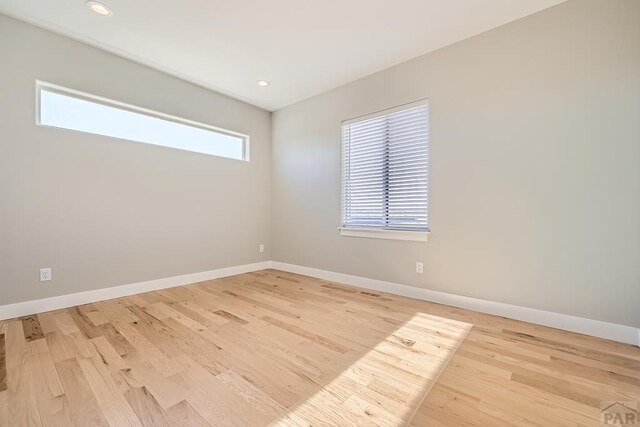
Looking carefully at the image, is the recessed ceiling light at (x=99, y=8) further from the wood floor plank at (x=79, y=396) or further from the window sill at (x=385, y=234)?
the window sill at (x=385, y=234)

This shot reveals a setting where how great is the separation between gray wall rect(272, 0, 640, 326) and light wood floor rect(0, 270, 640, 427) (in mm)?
462

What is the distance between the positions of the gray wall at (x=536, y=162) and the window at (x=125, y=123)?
232cm

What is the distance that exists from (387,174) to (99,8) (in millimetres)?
3118

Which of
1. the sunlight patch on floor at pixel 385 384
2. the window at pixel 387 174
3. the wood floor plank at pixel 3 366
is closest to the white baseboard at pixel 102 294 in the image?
the wood floor plank at pixel 3 366

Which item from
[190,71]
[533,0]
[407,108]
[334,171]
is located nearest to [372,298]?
[334,171]

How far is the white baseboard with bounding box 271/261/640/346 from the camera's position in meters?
2.00

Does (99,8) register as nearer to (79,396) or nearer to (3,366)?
(3,366)

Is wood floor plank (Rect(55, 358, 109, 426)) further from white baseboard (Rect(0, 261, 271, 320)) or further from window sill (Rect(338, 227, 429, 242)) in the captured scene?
window sill (Rect(338, 227, 429, 242))

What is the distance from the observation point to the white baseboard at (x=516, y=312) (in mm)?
2003

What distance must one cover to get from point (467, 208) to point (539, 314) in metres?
1.06

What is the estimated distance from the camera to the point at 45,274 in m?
2.57

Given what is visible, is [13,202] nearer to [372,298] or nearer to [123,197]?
[123,197]

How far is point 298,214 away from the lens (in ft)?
13.8

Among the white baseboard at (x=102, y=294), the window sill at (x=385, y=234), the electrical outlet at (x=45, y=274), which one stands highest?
the window sill at (x=385, y=234)
